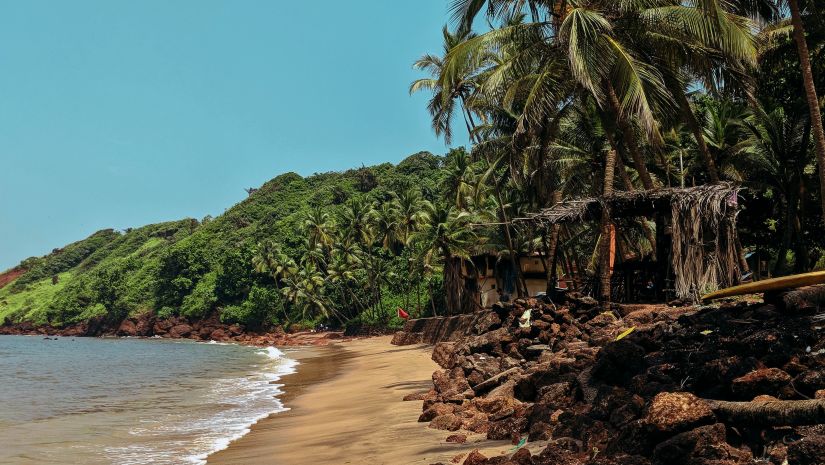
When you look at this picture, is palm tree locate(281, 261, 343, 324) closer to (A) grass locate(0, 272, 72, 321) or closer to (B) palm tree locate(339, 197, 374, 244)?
(B) palm tree locate(339, 197, 374, 244)

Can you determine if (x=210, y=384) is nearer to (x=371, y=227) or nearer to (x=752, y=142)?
(x=752, y=142)

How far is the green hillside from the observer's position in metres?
73.9

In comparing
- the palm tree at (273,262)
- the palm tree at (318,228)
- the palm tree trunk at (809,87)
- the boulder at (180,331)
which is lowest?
the boulder at (180,331)

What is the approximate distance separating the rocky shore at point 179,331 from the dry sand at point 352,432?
35.1 metres

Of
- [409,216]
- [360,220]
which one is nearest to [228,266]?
[360,220]

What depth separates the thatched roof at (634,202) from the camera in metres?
15.7

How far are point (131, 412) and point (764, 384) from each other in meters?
14.2

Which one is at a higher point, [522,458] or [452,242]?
[452,242]

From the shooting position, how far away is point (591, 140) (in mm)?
25516

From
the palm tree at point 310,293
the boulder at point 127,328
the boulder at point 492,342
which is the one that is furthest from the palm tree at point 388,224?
the boulder at point 127,328

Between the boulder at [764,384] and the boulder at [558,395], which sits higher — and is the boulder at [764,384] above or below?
above

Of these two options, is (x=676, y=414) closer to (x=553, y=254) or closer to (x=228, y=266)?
(x=553, y=254)

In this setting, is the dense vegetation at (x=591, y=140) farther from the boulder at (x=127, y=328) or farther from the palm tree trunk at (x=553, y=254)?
the boulder at (x=127, y=328)

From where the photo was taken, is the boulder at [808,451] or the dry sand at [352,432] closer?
the boulder at [808,451]
